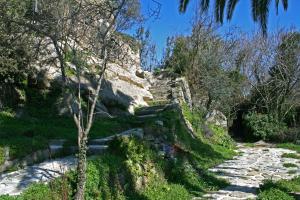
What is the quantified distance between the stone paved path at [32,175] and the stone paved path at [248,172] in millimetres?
3421

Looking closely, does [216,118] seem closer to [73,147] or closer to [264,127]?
[264,127]

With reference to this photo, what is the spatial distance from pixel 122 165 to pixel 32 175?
1991mm

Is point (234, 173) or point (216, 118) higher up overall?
point (216, 118)

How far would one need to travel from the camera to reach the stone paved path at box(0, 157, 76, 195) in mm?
7279

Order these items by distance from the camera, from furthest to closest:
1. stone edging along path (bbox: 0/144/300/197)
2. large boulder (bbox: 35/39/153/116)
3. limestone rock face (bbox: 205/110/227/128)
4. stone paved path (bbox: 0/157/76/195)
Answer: limestone rock face (bbox: 205/110/227/128)
large boulder (bbox: 35/39/153/116)
stone edging along path (bbox: 0/144/300/197)
stone paved path (bbox: 0/157/76/195)

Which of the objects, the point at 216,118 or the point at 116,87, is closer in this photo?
the point at 116,87

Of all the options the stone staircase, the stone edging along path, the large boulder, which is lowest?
the stone edging along path

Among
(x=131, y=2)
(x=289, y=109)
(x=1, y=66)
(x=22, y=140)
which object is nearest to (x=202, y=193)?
(x=22, y=140)

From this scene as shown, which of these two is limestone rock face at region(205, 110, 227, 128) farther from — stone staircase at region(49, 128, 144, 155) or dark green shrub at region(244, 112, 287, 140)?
stone staircase at region(49, 128, 144, 155)

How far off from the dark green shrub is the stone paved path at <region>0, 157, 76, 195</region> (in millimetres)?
20202

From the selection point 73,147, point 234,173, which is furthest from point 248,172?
point 73,147

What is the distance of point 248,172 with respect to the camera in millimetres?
14023

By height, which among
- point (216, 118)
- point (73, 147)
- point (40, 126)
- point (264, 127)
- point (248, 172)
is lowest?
point (248, 172)

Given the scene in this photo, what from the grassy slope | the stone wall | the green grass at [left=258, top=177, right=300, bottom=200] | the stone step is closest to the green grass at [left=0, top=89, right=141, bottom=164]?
the grassy slope
